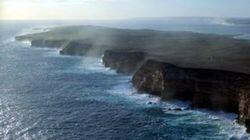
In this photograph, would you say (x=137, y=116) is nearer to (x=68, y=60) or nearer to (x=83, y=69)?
(x=83, y=69)

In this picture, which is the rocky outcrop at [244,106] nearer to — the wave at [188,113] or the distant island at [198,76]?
the distant island at [198,76]

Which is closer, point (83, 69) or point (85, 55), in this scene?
point (83, 69)

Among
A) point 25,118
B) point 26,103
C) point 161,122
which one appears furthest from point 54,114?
point 161,122

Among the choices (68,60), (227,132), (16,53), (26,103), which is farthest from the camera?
(16,53)

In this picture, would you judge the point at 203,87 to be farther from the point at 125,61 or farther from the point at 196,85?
the point at 125,61

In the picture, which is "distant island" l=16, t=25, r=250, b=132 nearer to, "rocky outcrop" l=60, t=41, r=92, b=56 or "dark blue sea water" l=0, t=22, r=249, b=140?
"dark blue sea water" l=0, t=22, r=249, b=140

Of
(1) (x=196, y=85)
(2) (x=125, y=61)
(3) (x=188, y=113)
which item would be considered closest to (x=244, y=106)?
(3) (x=188, y=113)
